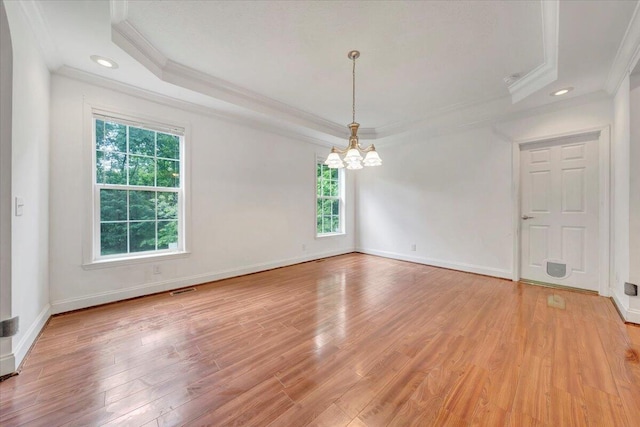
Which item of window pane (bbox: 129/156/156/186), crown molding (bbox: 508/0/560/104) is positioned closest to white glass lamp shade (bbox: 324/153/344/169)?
crown molding (bbox: 508/0/560/104)

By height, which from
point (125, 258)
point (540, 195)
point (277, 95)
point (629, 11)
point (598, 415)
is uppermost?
point (277, 95)

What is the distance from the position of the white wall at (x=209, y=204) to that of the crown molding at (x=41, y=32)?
24 centimetres

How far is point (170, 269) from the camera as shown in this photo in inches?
131

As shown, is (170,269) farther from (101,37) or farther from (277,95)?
(277,95)

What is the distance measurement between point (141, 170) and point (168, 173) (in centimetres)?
31

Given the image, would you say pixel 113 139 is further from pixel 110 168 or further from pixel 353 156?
pixel 353 156

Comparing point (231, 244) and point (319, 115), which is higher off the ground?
point (319, 115)

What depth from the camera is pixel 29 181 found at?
203cm

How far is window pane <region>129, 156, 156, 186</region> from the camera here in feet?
10.1

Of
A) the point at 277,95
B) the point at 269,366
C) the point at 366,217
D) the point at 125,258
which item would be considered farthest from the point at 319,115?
the point at 269,366

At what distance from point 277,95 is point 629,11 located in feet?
11.0

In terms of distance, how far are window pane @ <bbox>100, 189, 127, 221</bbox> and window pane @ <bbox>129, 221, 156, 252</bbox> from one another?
0.16 metres

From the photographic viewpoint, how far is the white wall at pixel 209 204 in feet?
8.59

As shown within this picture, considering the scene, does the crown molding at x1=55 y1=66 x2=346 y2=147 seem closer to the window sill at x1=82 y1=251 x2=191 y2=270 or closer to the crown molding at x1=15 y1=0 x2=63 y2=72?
the crown molding at x1=15 y1=0 x2=63 y2=72
